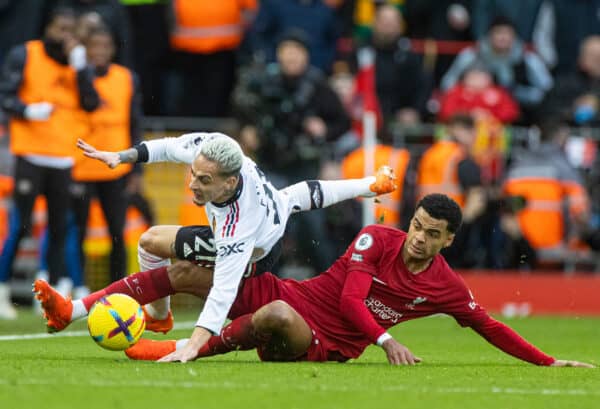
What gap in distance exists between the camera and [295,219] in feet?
53.4

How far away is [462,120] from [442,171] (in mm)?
711

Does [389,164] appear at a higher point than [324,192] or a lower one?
lower

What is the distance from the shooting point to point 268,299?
9781 mm

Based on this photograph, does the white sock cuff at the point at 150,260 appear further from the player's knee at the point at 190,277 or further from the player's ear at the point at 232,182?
the player's ear at the point at 232,182

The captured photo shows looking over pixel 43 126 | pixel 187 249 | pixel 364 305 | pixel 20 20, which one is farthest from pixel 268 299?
pixel 20 20

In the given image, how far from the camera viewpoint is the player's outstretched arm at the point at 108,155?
9.56 metres

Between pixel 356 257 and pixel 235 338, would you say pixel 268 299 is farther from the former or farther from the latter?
pixel 356 257

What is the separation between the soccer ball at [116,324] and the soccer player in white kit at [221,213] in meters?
0.31

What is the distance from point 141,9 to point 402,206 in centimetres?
382

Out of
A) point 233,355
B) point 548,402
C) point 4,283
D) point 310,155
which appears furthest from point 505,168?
point 548,402

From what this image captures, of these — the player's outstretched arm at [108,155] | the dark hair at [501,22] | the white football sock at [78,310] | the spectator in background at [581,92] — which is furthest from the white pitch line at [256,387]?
the dark hair at [501,22]

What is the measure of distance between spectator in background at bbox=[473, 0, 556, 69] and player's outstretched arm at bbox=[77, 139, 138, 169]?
9.94 metres

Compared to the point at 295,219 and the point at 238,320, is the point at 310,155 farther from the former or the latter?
the point at 238,320

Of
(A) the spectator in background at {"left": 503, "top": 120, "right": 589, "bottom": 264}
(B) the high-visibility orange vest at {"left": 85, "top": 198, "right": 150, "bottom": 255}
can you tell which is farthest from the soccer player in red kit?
(A) the spectator in background at {"left": 503, "top": 120, "right": 589, "bottom": 264}
